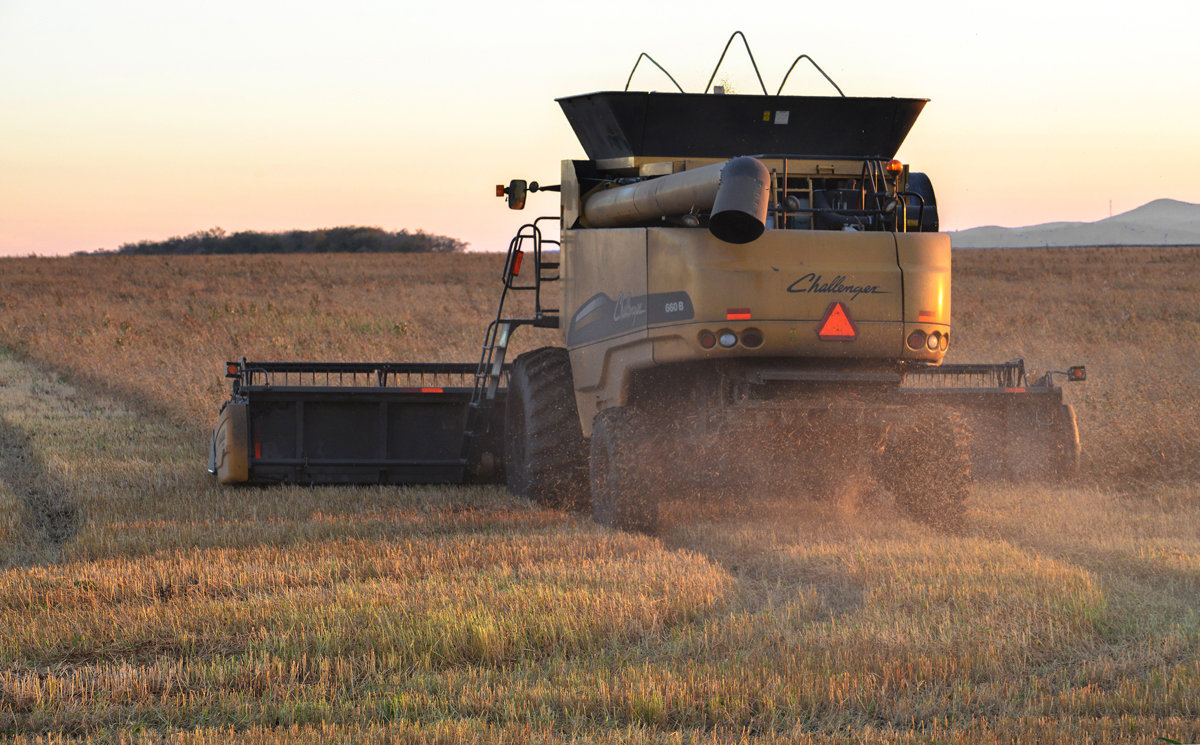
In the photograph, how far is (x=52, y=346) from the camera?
23469mm

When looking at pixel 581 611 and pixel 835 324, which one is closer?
pixel 581 611

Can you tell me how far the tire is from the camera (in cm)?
955

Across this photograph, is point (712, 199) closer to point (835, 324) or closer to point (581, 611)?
point (835, 324)

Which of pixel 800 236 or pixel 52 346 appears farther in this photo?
pixel 52 346

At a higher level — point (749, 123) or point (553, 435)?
point (749, 123)

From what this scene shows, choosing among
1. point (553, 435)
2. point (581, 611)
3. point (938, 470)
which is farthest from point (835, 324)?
point (581, 611)

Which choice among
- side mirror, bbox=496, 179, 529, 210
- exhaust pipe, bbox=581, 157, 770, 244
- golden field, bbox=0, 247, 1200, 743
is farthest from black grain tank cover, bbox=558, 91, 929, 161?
golden field, bbox=0, 247, 1200, 743

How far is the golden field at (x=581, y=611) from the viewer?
460 cm

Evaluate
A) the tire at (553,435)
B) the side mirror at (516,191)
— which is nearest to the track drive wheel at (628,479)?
the tire at (553,435)

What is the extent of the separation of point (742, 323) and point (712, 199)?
30.1 inches

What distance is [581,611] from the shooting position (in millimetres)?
5859

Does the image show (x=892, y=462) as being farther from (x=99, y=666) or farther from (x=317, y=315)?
(x=317, y=315)

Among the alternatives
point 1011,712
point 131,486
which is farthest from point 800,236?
point 131,486

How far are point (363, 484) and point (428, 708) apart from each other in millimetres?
6292
